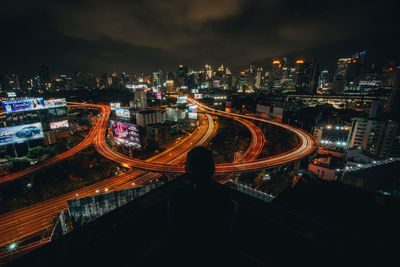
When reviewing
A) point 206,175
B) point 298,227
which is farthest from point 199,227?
point 298,227

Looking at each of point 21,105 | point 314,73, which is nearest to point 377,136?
point 21,105

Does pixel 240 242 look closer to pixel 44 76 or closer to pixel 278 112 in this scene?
pixel 278 112

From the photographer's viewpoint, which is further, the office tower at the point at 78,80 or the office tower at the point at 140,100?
the office tower at the point at 78,80

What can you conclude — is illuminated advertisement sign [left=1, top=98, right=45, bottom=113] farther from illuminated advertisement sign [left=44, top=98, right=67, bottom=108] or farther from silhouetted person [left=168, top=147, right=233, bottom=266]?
→ silhouetted person [left=168, top=147, right=233, bottom=266]

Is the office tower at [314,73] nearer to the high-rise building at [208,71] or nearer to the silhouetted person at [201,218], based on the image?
the high-rise building at [208,71]

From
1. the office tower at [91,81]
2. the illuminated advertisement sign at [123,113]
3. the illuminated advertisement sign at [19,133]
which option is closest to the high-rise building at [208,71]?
the office tower at [91,81]

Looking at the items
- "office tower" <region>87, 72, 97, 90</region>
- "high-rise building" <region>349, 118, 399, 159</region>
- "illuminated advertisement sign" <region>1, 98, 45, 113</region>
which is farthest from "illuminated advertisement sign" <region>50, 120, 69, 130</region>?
"office tower" <region>87, 72, 97, 90</region>
